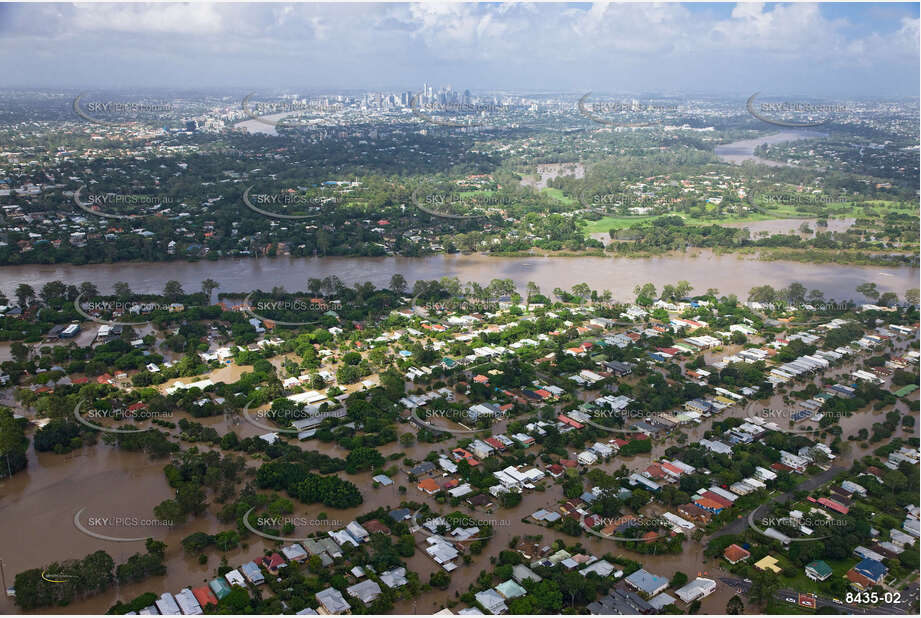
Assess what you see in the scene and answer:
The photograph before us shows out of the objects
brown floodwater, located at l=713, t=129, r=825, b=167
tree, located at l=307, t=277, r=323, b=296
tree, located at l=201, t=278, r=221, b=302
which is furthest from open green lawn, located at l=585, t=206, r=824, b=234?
tree, located at l=201, t=278, r=221, b=302

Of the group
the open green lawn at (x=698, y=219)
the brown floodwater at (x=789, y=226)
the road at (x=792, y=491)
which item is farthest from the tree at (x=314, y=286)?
the brown floodwater at (x=789, y=226)

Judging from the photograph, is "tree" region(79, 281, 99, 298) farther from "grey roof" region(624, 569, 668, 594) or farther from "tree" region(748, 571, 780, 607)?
"tree" region(748, 571, 780, 607)

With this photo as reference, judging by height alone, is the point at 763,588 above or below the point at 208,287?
below

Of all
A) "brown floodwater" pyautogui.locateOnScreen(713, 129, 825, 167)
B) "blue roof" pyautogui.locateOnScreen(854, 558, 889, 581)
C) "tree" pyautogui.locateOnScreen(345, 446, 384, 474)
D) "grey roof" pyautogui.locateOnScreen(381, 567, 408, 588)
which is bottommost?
"grey roof" pyautogui.locateOnScreen(381, 567, 408, 588)

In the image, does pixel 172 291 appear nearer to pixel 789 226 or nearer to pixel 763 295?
pixel 763 295

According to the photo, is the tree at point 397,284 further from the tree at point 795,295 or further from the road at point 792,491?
the road at point 792,491

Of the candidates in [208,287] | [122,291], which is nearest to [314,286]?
[208,287]
